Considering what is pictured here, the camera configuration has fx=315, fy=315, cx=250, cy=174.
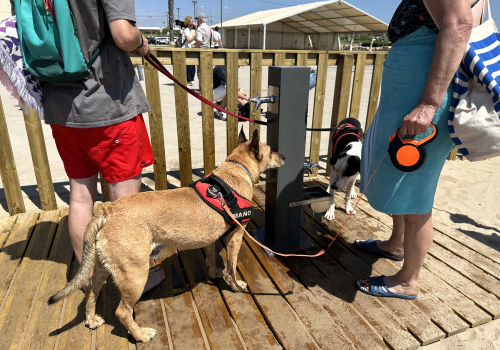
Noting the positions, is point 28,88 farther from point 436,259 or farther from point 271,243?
point 436,259

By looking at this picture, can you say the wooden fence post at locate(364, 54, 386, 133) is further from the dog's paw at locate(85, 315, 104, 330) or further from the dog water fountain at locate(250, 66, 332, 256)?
the dog's paw at locate(85, 315, 104, 330)

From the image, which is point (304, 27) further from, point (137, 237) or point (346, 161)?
point (137, 237)

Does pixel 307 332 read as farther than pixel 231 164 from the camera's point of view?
No

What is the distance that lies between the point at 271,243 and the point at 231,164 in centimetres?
99

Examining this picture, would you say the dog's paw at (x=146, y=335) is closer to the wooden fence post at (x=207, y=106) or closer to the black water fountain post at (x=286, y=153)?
the black water fountain post at (x=286, y=153)

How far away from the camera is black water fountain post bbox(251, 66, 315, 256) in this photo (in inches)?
100

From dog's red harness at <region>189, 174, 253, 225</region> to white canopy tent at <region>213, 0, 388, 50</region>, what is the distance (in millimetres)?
28927

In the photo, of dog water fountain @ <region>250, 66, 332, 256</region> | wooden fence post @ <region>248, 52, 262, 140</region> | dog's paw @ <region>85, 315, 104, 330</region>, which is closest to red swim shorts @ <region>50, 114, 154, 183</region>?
dog's paw @ <region>85, 315, 104, 330</region>

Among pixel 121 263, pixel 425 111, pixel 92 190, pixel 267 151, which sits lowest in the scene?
pixel 121 263

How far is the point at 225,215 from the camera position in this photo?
89.0 inches

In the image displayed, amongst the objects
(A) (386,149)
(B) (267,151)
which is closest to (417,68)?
(A) (386,149)

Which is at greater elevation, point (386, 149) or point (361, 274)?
point (386, 149)

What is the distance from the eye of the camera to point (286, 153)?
9.01 ft

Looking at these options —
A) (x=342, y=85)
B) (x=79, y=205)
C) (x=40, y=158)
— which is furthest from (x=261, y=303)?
(x=342, y=85)
